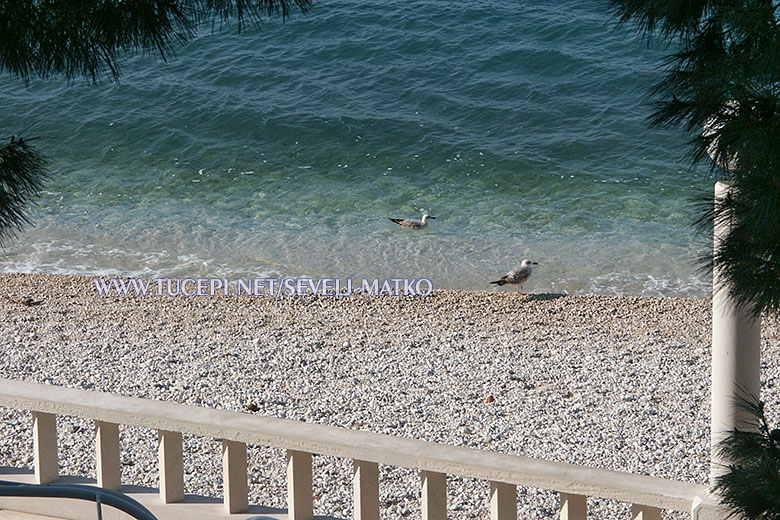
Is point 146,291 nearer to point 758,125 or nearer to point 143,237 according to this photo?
point 143,237

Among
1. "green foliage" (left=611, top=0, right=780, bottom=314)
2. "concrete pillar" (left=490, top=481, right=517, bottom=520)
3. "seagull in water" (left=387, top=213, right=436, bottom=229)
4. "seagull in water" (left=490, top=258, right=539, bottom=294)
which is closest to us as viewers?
"green foliage" (left=611, top=0, right=780, bottom=314)

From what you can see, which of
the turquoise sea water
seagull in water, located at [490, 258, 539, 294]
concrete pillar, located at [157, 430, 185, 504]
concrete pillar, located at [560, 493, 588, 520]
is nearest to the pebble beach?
seagull in water, located at [490, 258, 539, 294]

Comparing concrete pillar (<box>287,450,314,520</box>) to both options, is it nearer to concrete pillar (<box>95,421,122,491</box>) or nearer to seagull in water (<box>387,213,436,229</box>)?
concrete pillar (<box>95,421,122,491</box>)

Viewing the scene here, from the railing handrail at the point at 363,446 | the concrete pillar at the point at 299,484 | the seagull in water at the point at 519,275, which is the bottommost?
the seagull in water at the point at 519,275

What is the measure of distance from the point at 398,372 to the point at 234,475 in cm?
376

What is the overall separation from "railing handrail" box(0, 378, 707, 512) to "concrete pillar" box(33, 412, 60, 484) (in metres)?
0.08

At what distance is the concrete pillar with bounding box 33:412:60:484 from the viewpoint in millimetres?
2854

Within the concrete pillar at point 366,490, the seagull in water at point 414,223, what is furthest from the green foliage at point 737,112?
the seagull in water at point 414,223

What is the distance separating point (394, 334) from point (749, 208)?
604 cm

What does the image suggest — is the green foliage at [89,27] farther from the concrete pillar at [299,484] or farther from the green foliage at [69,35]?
the concrete pillar at [299,484]

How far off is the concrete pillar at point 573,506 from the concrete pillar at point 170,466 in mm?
1182

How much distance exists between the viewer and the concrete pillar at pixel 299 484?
8.63 ft

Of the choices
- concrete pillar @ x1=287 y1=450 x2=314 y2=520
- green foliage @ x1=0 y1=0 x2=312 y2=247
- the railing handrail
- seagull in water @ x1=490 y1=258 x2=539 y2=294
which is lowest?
seagull in water @ x1=490 y1=258 x2=539 y2=294

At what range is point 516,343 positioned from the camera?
724 centimetres
